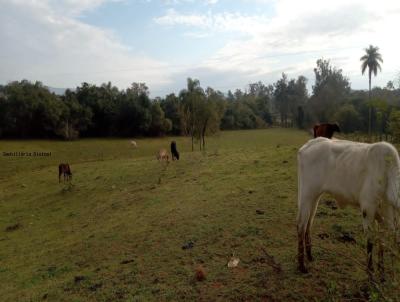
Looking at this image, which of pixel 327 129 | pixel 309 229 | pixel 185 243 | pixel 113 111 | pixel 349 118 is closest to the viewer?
pixel 309 229

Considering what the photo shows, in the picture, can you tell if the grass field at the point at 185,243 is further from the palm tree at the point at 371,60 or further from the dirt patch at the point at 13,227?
the palm tree at the point at 371,60

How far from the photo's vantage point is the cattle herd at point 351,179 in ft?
12.5

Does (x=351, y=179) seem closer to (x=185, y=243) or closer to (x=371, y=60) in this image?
(x=185, y=243)

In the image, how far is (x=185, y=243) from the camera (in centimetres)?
698

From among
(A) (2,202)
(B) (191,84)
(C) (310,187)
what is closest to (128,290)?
(C) (310,187)

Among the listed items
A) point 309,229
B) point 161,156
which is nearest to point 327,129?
point 309,229

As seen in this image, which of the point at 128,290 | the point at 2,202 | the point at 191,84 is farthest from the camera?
the point at 191,84

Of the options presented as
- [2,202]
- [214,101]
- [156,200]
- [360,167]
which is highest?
[214,101]

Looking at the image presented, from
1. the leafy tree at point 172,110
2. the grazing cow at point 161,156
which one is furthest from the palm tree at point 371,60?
the grazing cow at point 161,156

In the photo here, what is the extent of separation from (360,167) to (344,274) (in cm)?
172

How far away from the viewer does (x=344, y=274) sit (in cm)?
490

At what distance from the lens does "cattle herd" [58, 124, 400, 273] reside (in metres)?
3.81

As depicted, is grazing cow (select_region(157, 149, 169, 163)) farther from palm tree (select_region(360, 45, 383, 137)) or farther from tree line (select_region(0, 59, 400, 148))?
palm tree (select_region(360, 45, 383, 137))

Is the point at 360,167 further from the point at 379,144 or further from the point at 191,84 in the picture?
the point at 191,84
